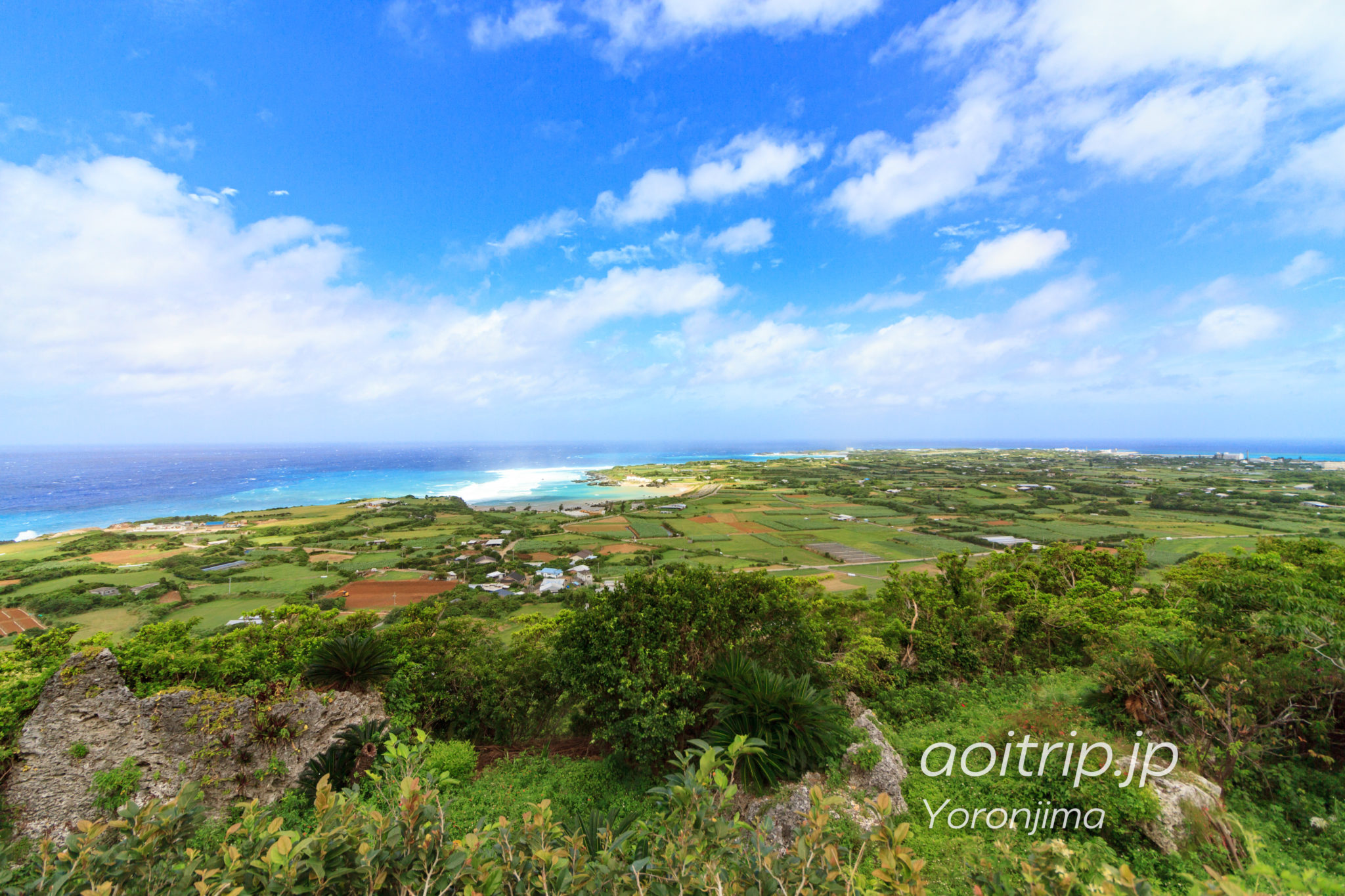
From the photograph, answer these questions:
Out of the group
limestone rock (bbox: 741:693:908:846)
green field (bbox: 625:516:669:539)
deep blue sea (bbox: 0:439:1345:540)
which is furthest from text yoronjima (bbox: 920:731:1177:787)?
deep blue sea (bbox: 0:439:1345:540)

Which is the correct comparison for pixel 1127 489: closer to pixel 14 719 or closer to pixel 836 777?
pixel 836 777

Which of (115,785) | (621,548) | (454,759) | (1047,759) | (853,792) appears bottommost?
(621,548)

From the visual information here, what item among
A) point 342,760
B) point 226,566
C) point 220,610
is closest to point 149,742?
point 342,760

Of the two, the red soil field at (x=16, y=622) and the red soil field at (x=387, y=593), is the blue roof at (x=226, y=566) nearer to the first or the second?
the red soil field at (x=16, y=622)

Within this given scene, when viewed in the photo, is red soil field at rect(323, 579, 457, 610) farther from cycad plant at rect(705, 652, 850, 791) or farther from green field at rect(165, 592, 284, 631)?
cycad plant at rect(705, 652, 850, 791)

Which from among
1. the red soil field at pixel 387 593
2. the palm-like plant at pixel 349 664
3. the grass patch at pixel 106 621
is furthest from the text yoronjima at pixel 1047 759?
the grass patch at pixel 106 621

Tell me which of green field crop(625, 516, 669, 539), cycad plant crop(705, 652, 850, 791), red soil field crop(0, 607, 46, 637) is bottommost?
green field crop(625, 516, 669, 539)

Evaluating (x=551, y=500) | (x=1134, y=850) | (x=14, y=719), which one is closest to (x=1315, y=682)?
(x=1134, y=850)

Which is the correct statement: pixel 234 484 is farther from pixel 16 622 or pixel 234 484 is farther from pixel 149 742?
pixel 149 742
